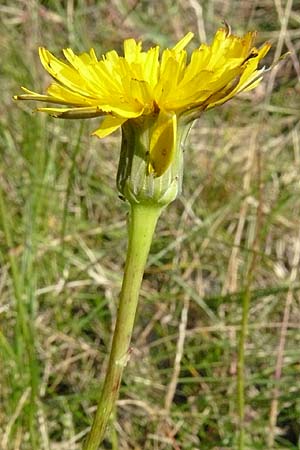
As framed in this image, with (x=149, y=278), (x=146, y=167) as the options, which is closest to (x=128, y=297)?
(x=146, y=167)

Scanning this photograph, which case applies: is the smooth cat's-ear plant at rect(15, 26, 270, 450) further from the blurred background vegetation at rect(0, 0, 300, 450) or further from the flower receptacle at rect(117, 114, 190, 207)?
the blurred background vegetation at rect(0, 0, 300, 450)

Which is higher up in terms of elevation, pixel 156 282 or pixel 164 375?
pixel 156 282

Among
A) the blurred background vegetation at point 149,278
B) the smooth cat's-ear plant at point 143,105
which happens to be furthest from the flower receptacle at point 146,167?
the blurred background vegetation at point 149,278

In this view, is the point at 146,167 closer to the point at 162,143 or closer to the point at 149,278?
the point at 162,143

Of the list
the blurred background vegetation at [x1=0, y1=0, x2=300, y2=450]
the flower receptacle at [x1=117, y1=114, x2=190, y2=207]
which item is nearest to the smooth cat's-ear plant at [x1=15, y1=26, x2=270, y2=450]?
the flower receptacle at [x1=117, y1=114, x2=190, y2=207]

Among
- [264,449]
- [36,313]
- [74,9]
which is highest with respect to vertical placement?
[74,9]

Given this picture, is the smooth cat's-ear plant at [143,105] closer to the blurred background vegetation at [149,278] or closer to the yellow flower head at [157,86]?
the yellow flower head at [157,86]

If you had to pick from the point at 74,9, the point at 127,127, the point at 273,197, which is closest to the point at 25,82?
the point at 74,9

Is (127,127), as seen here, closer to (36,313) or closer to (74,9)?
(36,313)
